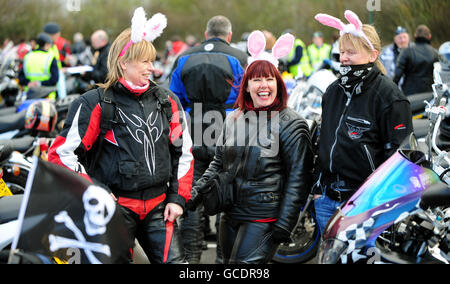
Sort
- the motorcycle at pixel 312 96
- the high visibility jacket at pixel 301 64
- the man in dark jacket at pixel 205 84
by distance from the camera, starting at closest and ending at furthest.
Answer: the man in dark jacket at pixel 205 84 → the motorcycle at pixel 312 96 → the high visibility jacket at pixel 301 64

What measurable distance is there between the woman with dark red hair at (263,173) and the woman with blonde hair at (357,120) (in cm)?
18

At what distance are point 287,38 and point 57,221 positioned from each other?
190 centimetres

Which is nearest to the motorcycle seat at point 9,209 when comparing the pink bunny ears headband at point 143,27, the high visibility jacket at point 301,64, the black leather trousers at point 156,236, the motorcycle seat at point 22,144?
the black leather trousers at point 156,236

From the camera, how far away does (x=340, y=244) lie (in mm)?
2605

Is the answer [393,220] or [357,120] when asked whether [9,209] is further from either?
[393,220]

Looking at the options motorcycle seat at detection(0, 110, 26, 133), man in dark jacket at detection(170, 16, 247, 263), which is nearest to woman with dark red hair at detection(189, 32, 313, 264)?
man in dark jacket at detection(170, 16, 247, 263)

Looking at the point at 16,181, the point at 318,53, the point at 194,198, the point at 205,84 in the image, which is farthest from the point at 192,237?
the point at 318,53

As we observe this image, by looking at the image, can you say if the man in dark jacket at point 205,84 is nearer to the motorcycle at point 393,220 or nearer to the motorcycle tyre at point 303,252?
the motorcycle tyre at point 303,252

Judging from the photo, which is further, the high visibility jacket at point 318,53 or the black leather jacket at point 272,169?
the high visibility jacket at point 318,53

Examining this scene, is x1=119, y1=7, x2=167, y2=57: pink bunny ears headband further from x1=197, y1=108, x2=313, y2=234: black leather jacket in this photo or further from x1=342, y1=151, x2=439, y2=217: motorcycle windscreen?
x1=342, y1=151, x2=439, y2=217: motorcycle windscreen

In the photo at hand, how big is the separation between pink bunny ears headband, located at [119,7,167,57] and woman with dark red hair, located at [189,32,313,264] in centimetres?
64

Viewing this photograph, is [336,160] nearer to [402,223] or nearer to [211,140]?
[402,223]

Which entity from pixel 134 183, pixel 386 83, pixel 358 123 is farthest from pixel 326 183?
pixel 134 183

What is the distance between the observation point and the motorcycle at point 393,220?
2.54 metres
